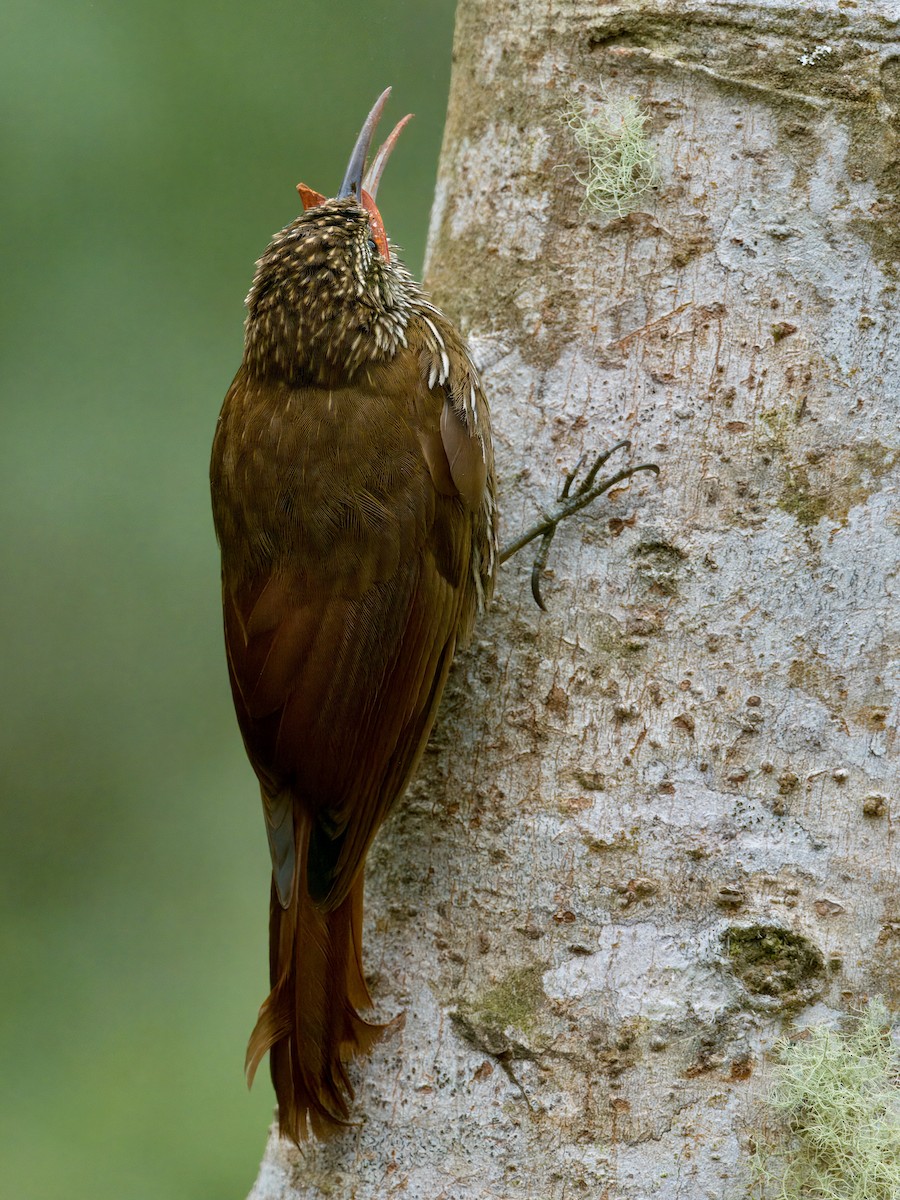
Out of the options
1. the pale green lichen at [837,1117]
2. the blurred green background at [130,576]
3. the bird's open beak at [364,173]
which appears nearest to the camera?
the pale green lichen at [837,1117]

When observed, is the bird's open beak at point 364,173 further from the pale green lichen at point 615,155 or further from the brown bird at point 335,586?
the pale green lichen at point 615,155

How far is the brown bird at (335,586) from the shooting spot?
1951mm

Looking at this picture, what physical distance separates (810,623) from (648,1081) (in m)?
0.66

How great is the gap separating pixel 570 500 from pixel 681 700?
1.15 feet

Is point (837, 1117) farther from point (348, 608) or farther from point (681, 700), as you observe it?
point (348, 608)

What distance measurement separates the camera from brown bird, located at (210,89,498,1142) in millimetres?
1951

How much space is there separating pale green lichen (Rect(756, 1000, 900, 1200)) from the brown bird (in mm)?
598

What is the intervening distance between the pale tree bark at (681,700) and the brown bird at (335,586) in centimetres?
9

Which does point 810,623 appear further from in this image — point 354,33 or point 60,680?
point 60,680

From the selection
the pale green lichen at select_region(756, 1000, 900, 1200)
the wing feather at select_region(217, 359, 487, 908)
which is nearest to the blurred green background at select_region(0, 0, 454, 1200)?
the wing feather at select_region(217, 359, 487, 908)

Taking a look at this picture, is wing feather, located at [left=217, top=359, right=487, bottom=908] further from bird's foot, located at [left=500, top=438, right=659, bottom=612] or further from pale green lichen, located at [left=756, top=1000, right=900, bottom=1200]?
pale green lichen, located at [left=756, top=1000, right=900, bottom=1200]

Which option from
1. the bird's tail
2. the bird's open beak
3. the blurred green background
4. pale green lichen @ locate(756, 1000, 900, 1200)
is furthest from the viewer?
the blurred green background

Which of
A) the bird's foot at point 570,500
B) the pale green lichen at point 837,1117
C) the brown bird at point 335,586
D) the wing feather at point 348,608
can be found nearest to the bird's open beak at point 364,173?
the brown bird at point 335,586

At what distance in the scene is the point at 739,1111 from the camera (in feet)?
5.62
